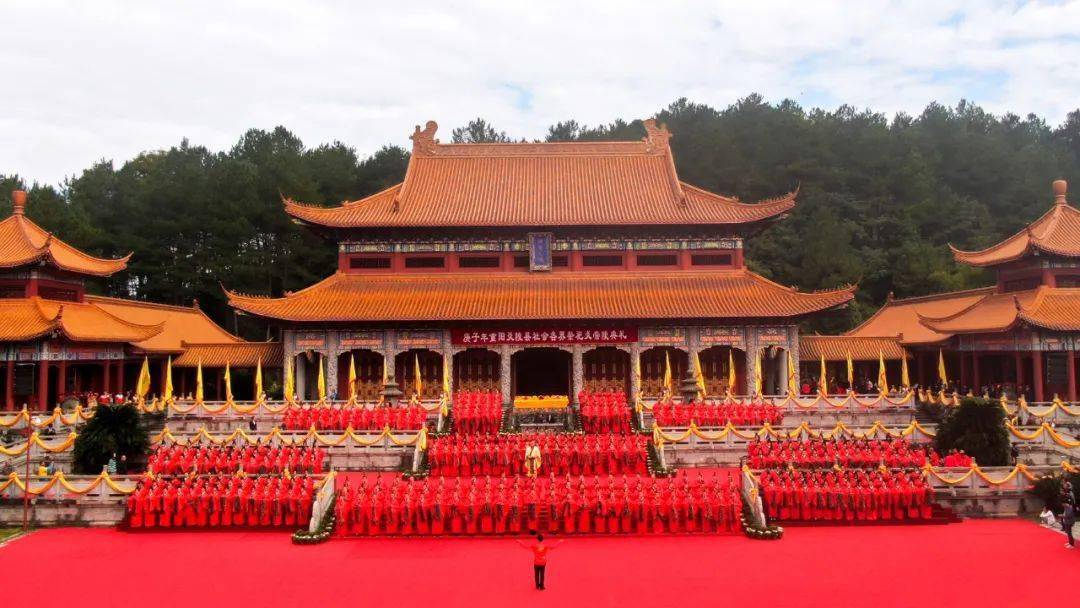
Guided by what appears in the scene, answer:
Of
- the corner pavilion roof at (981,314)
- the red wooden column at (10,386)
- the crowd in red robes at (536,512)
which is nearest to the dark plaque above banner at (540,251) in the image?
the corner pavilion roof at (981,314)

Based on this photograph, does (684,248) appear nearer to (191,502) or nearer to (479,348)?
(479,348)

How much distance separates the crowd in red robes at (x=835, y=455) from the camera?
18.5m

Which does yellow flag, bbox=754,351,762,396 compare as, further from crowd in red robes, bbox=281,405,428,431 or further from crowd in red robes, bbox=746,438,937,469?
crowd in red robes, bbox=281,405,428,431

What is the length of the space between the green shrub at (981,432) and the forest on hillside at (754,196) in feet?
89.1

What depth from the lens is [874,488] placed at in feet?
54.2

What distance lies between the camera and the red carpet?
12.0 meters

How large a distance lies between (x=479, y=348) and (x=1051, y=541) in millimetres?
20918

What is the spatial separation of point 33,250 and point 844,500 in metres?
31.5

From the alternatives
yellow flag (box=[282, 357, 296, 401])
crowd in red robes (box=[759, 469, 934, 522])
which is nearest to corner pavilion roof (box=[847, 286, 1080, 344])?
crowd in red robes (box=[759, 469, 934, 522])

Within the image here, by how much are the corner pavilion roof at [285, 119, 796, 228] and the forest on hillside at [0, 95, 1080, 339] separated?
17069 millimetres

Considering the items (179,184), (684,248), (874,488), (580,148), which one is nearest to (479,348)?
(684,248)

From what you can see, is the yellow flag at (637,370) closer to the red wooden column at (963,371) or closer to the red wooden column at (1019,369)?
the red wooden column at (963,371)

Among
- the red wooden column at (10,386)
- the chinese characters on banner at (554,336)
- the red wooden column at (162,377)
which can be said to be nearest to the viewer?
the red wooden column at (10,386)

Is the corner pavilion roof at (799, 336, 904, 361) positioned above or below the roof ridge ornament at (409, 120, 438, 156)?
below
